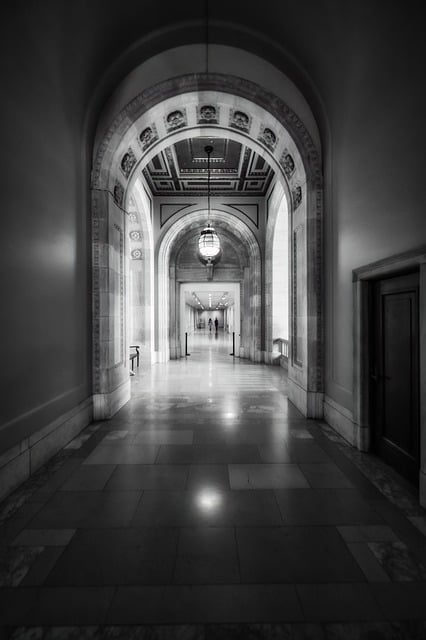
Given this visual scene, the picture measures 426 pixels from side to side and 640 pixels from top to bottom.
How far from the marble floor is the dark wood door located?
10.8 inches

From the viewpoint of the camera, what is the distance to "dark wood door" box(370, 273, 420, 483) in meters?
3.15

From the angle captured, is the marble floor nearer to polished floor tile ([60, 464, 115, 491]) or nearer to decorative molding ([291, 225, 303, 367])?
polished floor tile ([60, 464, 115, 491])

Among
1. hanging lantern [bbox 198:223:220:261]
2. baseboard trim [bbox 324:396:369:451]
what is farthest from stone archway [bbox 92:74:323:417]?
hanging lantern [bbox 198:223:220:261]

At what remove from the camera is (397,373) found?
346 centimetres

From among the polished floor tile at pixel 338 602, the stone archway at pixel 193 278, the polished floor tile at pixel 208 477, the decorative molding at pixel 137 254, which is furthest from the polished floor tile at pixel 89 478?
the decorative molding at pixel 137 254

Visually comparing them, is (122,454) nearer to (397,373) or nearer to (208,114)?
(397,373)

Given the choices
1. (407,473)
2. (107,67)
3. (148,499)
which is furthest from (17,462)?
(107,67)

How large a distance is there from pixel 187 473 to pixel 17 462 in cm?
176

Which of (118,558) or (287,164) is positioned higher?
(287,164)

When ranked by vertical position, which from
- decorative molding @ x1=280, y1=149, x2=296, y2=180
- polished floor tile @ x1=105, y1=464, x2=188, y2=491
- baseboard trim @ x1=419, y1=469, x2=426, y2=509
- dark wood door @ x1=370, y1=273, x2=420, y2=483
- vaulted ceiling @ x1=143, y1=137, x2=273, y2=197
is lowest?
polished floor tile @ x1=105, y1=464, x2=188, y2=491

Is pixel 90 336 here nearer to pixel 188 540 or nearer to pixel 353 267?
pixel 188 540

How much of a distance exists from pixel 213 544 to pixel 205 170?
10.9 meters

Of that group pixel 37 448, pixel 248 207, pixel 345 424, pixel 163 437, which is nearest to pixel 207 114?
pixel 163 437

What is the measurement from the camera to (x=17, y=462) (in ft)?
10.3
